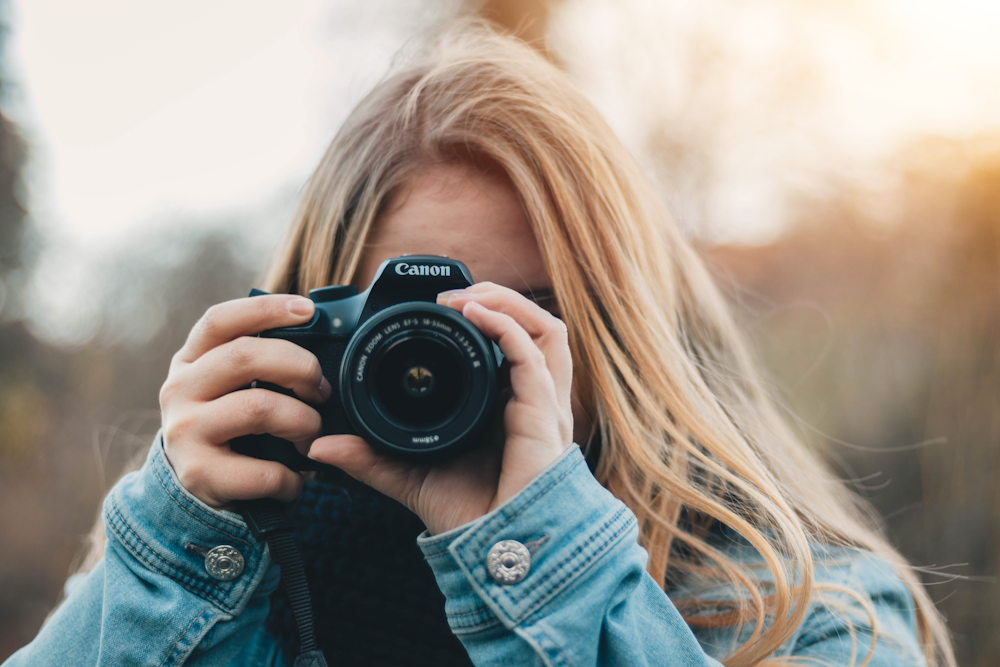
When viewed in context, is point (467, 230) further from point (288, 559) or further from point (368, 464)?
point (288, 559)

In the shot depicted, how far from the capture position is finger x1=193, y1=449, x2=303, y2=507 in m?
0.72

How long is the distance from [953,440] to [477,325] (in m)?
2.37

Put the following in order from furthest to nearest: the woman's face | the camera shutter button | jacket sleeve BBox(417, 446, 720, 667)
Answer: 1. the woman's face
2. the camera shutter button
3. jacket sleeve BBox(417, 446, 720, 667)

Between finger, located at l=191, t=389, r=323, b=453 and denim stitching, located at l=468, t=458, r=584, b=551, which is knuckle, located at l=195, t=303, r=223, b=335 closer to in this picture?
finger, located at l=191, t=389, r=323, b=453

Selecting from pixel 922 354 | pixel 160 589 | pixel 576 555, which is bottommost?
pixel 922 354

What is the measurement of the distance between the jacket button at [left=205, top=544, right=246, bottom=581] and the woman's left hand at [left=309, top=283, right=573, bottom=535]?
169 mm

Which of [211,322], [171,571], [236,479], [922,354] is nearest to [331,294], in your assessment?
[211,322]

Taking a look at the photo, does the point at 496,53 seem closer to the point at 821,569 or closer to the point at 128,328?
the point at 821,569

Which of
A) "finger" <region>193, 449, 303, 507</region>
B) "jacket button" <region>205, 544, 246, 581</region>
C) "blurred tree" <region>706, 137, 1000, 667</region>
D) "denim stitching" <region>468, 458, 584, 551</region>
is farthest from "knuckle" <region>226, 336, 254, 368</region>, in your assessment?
"blurred tree" <region>706, 137, 1000, 667</region>

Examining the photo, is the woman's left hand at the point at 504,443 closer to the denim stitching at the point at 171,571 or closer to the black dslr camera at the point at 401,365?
the black dslr camera at the point at 401,365

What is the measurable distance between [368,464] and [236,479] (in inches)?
6.4

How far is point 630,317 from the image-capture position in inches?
36.3

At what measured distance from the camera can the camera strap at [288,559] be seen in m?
0.73

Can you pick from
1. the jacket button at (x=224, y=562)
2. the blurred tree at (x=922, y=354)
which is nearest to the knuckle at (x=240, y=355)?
the jacket button at (x=224, y=562)
